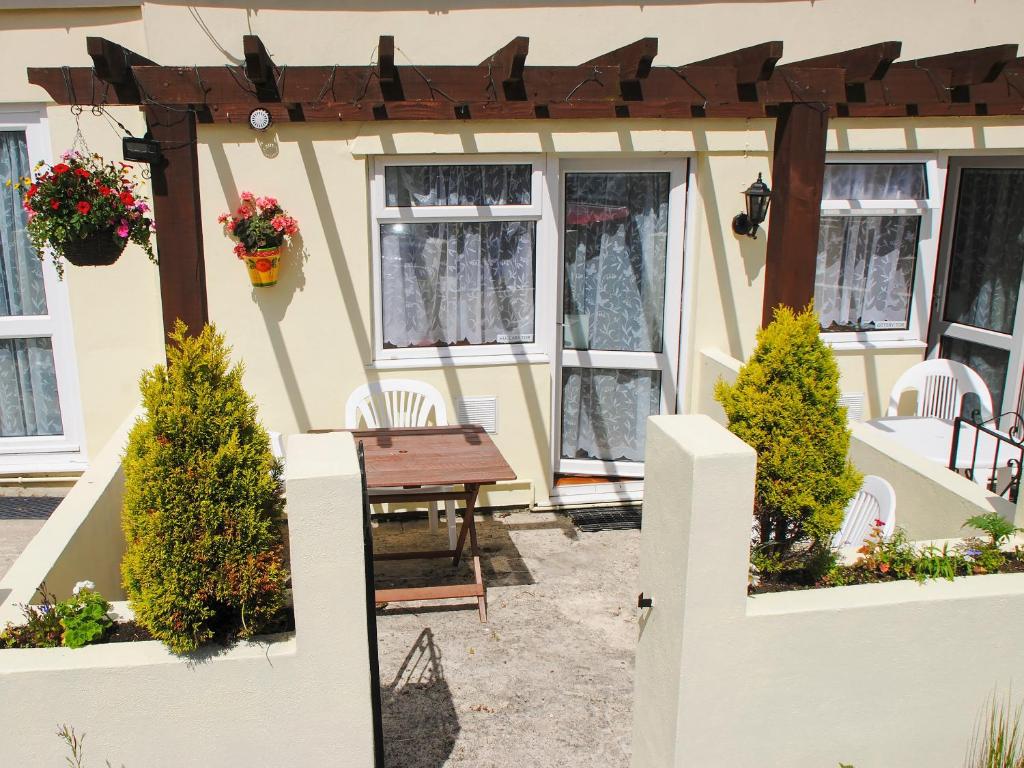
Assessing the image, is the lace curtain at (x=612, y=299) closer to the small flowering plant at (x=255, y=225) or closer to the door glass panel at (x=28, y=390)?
the small flowering plant at (x=255, y=225)

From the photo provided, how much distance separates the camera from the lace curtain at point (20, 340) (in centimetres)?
588

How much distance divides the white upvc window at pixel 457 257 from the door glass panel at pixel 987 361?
3528 millimetres

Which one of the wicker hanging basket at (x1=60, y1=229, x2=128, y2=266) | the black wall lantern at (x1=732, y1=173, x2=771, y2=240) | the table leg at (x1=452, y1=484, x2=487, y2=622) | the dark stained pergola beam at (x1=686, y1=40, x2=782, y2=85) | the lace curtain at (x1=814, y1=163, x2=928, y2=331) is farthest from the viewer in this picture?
the lace curtain at (x1=814, y1=163, x2=928, y2=331)

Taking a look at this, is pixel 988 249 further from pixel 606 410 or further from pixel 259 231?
pixel 259 231

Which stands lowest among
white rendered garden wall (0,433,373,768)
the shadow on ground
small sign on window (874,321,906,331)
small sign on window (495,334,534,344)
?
the shadow on ground

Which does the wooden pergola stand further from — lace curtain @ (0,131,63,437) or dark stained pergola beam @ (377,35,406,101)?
lace curtain @ (0,131,63,437)

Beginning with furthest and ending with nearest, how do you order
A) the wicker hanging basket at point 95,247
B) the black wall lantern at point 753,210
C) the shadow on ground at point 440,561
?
1. the black wall lantern at point 753,210
2. the shadow on ground at point 440,561
3. the wicker hanging basket at point 95,247

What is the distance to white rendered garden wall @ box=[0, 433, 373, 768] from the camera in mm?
2773

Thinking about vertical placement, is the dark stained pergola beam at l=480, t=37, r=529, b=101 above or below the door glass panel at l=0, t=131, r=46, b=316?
above

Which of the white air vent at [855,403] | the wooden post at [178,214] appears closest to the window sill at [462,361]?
the wooden post at [178,214]

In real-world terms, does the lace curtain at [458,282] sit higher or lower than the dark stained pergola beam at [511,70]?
lower

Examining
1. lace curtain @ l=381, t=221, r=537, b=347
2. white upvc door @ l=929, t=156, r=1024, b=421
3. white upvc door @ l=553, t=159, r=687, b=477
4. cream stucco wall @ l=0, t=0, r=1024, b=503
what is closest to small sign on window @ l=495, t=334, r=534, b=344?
lace curtain @ l=381, t=221, r=537, b=347

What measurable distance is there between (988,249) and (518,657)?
4994mm

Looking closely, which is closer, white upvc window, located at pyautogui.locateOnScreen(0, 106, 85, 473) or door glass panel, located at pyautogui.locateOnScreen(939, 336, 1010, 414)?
white upvc window, located at pyautogui.locateOnScreen(0, 106, 85, 473)
